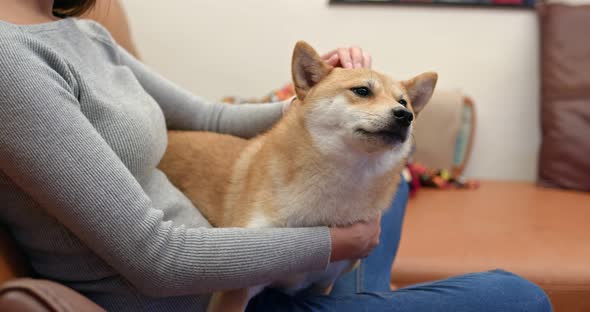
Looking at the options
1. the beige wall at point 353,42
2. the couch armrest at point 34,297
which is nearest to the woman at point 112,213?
the couch armrest at point 34,297

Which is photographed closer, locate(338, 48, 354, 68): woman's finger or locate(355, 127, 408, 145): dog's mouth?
locate(355, 127, 408, 145): dog's mouth

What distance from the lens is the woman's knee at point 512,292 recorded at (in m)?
0.85

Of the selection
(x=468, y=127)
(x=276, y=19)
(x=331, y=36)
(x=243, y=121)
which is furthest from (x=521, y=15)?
(x=243, y=121)

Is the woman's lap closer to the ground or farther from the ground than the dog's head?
closer to the ground

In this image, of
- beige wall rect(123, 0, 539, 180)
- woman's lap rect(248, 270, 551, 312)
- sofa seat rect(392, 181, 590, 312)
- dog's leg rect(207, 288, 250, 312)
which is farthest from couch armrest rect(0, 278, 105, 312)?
beige wall rect(123, 0, 539, 180)

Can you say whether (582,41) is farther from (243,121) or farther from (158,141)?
(158,141)

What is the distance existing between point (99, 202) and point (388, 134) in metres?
0.50

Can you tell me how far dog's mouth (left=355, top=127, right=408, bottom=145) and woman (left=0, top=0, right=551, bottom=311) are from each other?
0.17m

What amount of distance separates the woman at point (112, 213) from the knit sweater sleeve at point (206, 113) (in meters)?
0.17

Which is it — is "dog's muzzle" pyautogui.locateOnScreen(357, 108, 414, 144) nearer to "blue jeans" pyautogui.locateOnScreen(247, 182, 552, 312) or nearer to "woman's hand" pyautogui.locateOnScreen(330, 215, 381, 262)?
"woman's hand" pyautogui.locateOnScreen(330, 215, 381, 262)

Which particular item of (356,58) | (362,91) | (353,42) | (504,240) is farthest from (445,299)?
(353,42)

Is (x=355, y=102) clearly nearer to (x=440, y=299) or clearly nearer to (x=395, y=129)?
(x=395, y=129)

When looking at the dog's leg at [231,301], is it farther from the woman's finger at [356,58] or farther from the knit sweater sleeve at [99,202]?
the woman's finger at [356,58]

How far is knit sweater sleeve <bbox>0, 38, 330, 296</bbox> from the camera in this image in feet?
1.99
